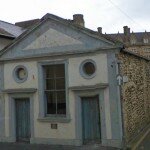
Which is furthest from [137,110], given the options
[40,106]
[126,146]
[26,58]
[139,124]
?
[26,58]

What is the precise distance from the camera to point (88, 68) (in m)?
14.6

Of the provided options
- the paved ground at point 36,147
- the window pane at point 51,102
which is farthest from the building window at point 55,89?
the paved ground at point 36,147

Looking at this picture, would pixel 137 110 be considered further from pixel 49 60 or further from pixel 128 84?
pixel 49 60

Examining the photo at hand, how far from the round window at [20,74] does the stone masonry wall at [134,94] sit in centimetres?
486

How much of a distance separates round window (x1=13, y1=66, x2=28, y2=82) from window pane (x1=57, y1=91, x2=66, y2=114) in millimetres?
2018

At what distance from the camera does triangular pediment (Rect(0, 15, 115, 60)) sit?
1441 cm

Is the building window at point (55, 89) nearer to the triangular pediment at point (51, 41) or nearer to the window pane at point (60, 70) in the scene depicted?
the window pane at point (60, 70)

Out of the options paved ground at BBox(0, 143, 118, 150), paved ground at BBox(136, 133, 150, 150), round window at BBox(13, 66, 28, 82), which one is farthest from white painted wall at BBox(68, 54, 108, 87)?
paved ground at BBox(136, 133, 150, 150)

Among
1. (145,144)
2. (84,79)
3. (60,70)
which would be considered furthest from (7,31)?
(145,144)

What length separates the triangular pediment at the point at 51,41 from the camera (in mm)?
14414

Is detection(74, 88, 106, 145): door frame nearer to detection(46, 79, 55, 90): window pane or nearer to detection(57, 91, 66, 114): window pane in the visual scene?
detection(57, 91, 66, 114): window pane

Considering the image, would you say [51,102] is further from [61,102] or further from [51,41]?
[51,41]

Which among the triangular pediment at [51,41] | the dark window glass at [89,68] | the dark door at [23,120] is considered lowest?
the dark door at [23,120]

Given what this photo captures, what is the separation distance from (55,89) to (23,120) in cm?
233
